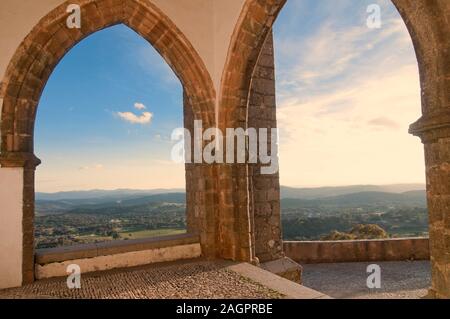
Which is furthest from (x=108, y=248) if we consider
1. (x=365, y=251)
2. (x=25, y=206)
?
(x=365, y=251)

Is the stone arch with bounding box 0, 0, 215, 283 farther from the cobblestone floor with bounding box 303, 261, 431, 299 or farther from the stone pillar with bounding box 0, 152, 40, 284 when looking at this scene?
the cobblestone floor with bounding box 303, 261, 431, 299

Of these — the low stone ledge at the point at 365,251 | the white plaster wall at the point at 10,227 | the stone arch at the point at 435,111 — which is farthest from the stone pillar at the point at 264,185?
the white plaster wall at the point at 10,227

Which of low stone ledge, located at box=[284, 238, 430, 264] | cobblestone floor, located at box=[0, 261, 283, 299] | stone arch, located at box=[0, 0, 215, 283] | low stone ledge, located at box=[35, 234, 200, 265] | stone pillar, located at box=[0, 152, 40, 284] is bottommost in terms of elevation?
low stone ledge, located at box=[284, 238, 430, 264]

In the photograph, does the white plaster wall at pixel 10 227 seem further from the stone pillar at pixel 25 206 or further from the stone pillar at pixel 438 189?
the stone pillar at pixel 438 189

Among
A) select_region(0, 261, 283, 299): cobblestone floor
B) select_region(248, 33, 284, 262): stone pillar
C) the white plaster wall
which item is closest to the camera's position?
select_region(0, 261, 283, 299): cobblestone floor

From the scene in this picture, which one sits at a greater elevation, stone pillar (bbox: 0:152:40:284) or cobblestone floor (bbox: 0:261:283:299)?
stone pillar (bbox: 0:152:40:284)

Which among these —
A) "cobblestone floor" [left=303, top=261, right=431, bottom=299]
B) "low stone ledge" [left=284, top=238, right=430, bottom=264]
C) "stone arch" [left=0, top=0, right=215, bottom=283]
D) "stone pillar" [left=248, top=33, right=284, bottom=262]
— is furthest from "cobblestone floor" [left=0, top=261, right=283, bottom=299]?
"low stone ledge" [left=284, top=238, right=430, bottom=264]

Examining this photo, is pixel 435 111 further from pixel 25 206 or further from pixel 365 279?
pixel 365 279
